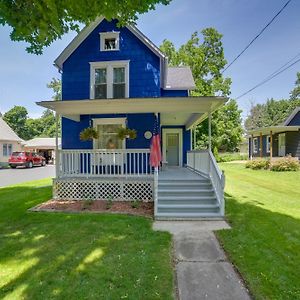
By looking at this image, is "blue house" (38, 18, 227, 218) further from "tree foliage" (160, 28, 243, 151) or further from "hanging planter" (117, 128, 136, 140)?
"tree foliage" (160, 28, 243, 151)

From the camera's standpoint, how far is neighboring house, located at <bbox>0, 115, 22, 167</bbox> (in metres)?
30.5

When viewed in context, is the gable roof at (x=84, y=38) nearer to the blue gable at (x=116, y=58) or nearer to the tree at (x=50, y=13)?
the blue gable at (x=116, y=58)

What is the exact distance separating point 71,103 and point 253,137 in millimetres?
29464

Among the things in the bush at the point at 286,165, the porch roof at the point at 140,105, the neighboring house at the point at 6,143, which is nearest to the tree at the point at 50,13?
the porch roof at the point at 140,105

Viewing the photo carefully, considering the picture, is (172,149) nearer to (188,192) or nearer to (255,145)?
(188,192)

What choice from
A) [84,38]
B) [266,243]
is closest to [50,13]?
[266,243]

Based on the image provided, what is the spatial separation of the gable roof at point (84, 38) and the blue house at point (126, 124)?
0.14ft

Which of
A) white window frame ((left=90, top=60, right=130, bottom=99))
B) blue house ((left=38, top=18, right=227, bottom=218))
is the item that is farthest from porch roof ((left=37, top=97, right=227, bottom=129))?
white window frame ((left=90, top=60, right=130, bottom=99))

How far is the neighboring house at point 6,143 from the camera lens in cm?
3053

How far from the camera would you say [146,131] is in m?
11.7

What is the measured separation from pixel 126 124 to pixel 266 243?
7996 millimetres

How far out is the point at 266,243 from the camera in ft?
17.6

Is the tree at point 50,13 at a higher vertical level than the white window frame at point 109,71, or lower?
lower

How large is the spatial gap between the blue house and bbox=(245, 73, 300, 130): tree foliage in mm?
67720
